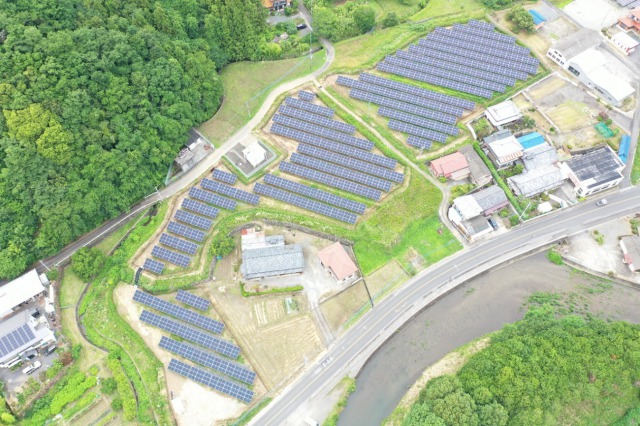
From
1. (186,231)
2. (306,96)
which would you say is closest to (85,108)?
(186,231)

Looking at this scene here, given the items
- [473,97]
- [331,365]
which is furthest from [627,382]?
[473,97]

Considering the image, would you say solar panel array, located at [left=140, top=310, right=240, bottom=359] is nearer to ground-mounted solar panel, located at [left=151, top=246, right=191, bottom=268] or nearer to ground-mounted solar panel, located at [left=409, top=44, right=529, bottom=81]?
ground-mounted solar panel, located at [left=151, top=246, right=191, bottom=268]

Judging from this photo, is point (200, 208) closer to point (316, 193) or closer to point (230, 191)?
point (230, 191)

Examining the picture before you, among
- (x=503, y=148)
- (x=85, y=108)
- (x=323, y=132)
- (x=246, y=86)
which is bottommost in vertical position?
(x=503, y=148)

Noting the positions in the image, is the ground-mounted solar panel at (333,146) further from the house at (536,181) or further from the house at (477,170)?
the house at (536,181)

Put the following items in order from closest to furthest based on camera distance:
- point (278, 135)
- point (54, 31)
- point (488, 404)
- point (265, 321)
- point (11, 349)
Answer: point (488, 404) → point (11, 349) → point (265, 321) → point (54, 31) → point (278, 135)

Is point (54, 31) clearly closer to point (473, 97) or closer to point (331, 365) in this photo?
point (331, 365)

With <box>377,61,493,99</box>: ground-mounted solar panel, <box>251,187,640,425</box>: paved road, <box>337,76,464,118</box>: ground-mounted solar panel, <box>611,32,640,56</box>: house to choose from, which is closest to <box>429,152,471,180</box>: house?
<box>337,76,464,118</box>: ground-mounted solar panel
